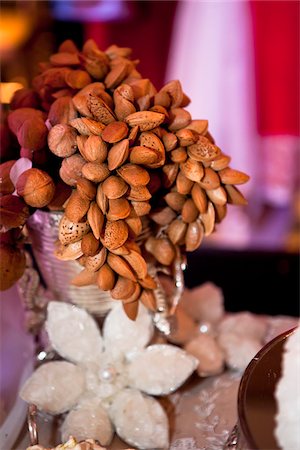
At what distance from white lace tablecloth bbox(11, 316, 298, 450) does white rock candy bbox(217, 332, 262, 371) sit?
0.01 metres

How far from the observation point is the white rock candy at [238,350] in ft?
2.09

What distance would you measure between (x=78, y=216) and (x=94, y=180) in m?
0.03

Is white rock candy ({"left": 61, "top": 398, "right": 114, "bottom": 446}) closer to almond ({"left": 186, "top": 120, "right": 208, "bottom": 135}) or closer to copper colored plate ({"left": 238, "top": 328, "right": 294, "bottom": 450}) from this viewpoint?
copper colored plate ({"left": 238, "top": 328, "right": 294, "bottom": 450})

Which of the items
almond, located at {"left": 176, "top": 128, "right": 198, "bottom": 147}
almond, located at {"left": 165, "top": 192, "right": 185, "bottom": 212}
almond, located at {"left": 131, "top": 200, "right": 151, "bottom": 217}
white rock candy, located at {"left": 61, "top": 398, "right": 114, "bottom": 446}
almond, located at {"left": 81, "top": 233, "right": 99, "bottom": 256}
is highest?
almond, located at {"left": 176, "top": 128, "right": 198, "bottom": 147}

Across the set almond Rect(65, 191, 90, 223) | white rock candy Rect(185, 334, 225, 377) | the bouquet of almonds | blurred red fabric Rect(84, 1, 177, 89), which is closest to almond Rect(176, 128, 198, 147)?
the bouquet of almonds

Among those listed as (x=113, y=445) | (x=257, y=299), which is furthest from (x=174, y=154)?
(x=257, y=299)

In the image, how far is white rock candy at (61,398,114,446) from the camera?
20.7 inches

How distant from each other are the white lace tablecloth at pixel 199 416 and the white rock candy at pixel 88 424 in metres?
0.02

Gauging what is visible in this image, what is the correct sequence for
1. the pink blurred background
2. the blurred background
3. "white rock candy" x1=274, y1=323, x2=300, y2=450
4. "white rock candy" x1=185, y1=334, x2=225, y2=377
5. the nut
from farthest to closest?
the pink blurred background < the blurred background < "white rock candy" x1=185, y1=334, x2=225, y2=377 < the nut < "white rock candy" x1=274, y1=323, x2=300, y2=450

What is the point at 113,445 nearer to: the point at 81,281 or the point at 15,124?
the point at 81,281

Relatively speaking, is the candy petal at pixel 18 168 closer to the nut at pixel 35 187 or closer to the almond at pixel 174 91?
the nut at pixel 35 187

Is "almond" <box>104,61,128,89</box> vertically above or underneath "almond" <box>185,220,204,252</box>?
above

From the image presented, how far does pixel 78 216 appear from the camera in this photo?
0.47 metres

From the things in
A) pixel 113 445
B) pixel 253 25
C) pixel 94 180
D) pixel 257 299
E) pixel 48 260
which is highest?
pixel 253 25
